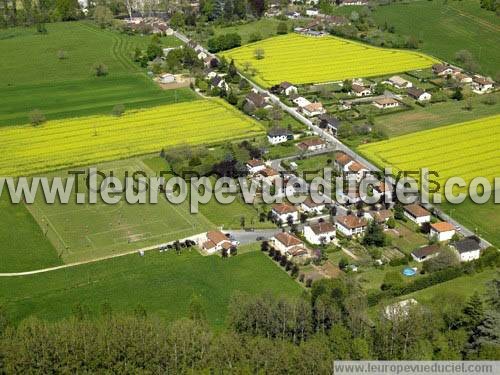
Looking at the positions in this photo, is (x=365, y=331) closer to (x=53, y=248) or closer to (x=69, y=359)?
(x=69, y=359)

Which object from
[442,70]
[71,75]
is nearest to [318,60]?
[442,70]

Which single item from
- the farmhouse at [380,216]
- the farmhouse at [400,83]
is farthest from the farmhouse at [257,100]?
the farmhouse at [380,216]

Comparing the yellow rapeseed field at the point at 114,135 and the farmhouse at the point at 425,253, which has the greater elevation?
the yellow rapeseed field at the point at 114,135

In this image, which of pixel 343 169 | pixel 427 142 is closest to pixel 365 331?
pixel 343 169

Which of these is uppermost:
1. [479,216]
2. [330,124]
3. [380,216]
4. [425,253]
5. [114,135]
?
[114,135]

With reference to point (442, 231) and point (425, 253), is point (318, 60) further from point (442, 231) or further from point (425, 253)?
point (425, 253)

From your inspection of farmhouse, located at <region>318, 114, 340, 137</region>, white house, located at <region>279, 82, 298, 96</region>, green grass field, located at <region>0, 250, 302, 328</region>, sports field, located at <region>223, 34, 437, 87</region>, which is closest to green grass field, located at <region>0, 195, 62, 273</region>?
green grass field, located at <region>0, 250, 302, 328</region>

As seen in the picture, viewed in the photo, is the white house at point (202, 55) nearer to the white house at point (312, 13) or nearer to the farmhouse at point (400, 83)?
the farmhouse at point (400, 83)
